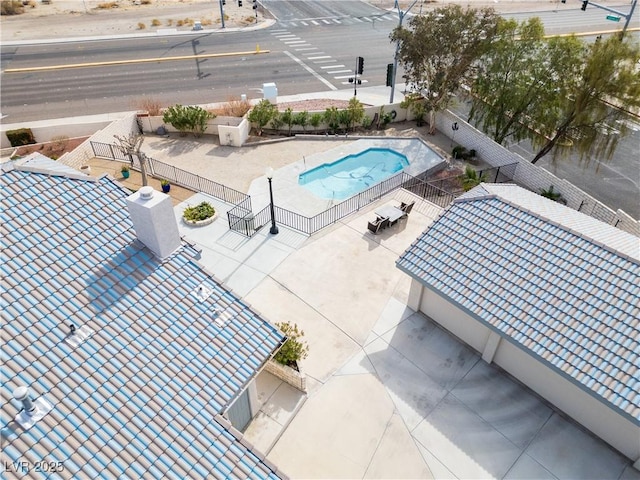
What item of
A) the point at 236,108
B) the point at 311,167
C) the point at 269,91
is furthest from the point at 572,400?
the point at 269,91

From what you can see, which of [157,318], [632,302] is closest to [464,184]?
[632,302]

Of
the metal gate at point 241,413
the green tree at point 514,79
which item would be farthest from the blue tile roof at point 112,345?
the green tree at point 514,79

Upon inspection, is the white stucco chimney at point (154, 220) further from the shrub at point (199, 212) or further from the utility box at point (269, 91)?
the utility box at point (269, 91)

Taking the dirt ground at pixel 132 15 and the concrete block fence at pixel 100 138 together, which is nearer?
the concrete block fence at pixel 100 138

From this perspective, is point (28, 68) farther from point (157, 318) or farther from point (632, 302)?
point (632, 302)

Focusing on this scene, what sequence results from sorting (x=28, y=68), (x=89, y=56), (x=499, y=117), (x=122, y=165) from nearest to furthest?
(x=122, y=165) → (x=499, y=117) → (x=28, y=68) → (x=89, y=56)

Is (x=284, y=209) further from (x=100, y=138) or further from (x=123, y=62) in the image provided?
(x=123, y=62)

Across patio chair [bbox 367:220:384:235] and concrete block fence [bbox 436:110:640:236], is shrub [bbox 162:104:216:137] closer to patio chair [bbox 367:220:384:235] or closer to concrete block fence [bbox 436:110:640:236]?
patio chair [bbox 367:220:384:235]
